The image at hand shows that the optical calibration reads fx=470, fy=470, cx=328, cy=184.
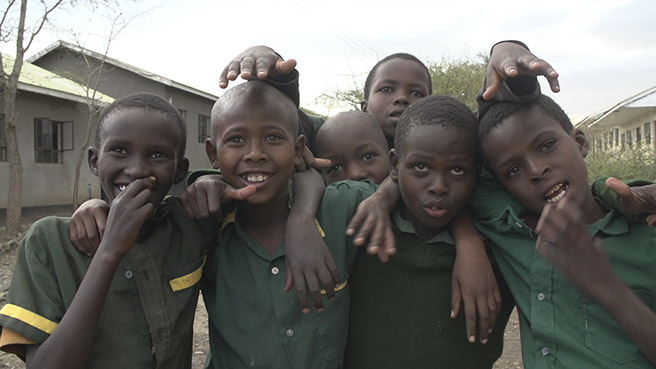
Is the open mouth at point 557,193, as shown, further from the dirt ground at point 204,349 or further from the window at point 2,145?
the window at point 2,145

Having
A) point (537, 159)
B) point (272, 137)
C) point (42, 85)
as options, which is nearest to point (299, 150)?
point (272, 137)

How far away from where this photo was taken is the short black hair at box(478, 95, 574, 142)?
65.9 inches

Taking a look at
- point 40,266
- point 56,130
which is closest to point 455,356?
point 40,266

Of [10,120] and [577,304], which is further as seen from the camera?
[10,120]

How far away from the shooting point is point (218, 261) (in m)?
1.77

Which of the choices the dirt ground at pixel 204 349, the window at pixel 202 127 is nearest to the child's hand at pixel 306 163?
the dirt ground at pixel 204 349

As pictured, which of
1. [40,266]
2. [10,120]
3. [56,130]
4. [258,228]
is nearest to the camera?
[40,266]

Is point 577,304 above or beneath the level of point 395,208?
beneath

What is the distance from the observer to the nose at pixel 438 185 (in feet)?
5.41

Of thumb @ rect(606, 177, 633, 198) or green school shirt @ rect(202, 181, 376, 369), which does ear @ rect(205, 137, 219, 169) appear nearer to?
green school shirt @ rect(202, 181, 376, 369)

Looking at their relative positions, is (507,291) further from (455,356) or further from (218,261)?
(218,261)

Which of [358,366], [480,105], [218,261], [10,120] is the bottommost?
[358,366]

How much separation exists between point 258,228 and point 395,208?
544 mm

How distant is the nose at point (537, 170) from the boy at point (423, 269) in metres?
0.22
